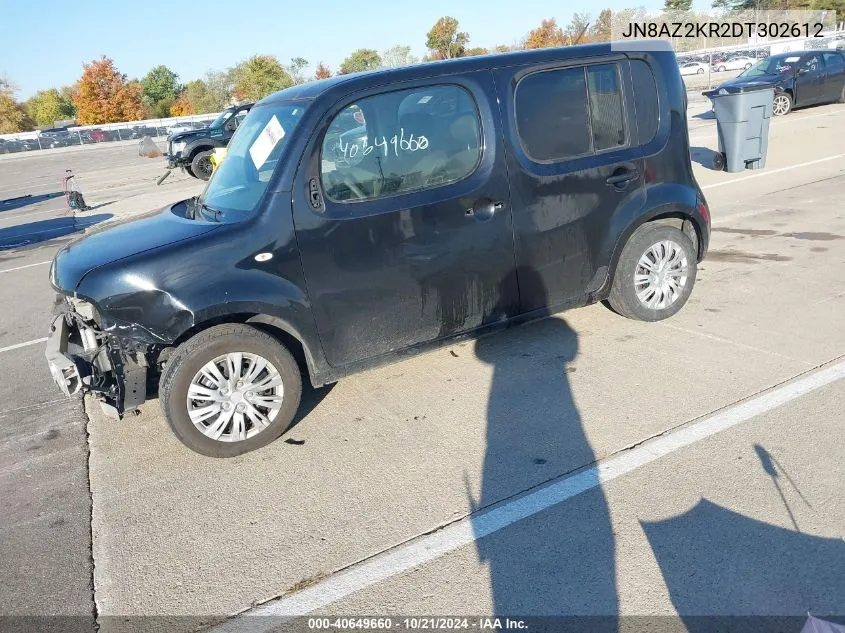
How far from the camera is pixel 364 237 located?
3918 mm

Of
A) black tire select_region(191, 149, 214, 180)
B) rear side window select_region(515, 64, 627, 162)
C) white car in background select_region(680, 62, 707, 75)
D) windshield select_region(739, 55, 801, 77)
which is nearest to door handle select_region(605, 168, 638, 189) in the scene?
rear side window select_region(515, 64, 627, 162)

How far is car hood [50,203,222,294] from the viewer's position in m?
3.66

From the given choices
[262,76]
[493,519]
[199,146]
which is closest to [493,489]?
[493,519]

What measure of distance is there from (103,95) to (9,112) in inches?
420

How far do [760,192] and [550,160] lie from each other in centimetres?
715

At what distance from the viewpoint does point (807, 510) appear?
2.96 m

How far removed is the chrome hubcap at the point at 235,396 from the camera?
3709 millimetres

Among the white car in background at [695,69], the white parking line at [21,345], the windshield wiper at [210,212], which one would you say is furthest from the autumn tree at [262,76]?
the windshield wiper at [210,212]

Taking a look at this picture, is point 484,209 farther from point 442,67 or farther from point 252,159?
point 252,159

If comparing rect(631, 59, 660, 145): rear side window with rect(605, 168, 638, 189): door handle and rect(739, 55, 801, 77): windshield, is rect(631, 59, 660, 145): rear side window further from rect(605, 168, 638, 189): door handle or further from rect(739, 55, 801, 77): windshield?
rect(739, 55, 801, 77): windshield

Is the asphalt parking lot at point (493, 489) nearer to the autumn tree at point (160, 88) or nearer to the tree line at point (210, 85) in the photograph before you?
the tree line at point (210, 85)

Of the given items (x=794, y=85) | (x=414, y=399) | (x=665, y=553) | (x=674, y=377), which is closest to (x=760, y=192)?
(x=674, y=377)

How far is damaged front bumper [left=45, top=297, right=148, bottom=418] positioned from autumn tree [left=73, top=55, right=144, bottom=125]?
80.5m

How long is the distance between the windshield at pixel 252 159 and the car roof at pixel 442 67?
0.14m
